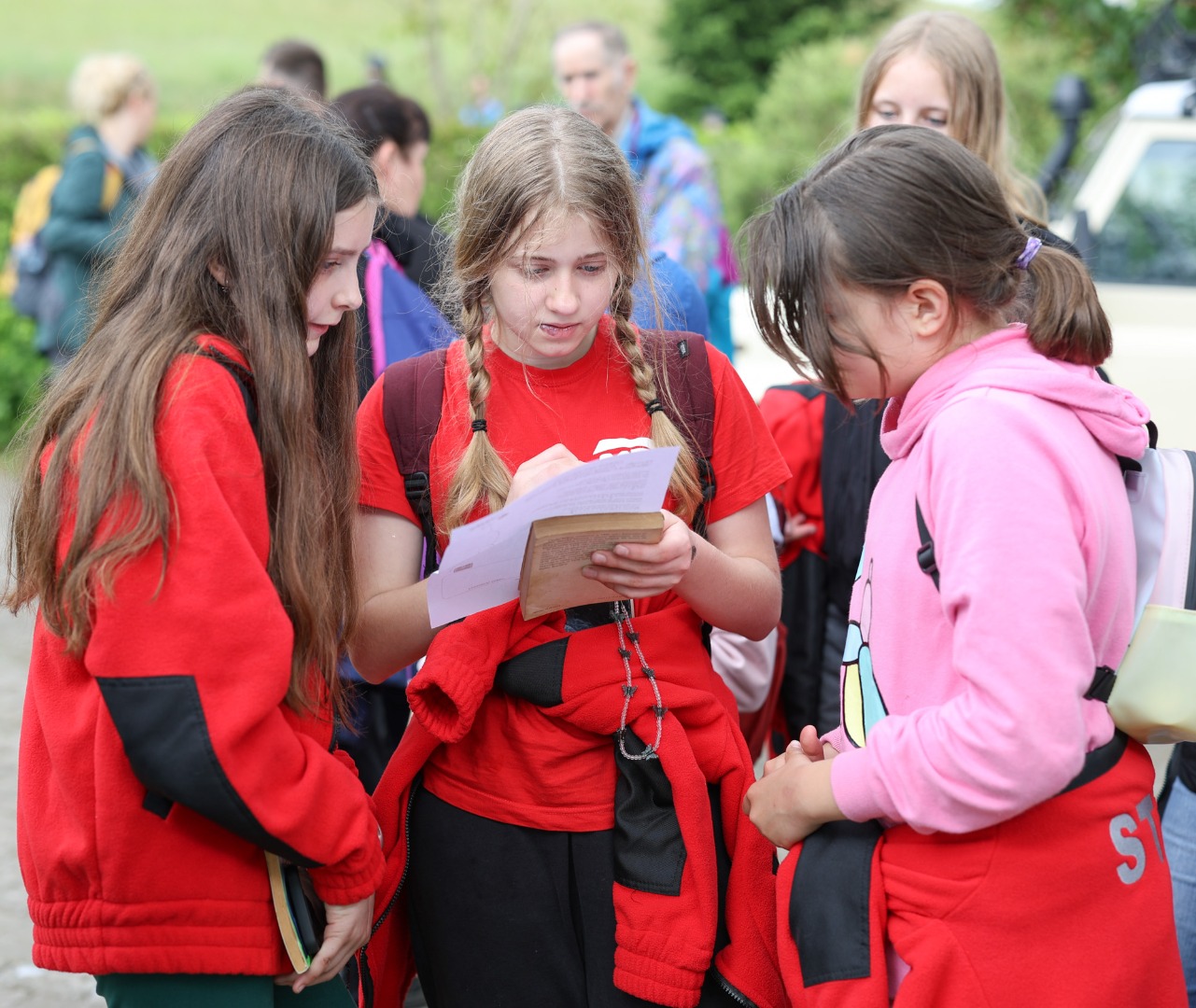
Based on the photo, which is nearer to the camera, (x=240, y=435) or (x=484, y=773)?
(x=240, y=435)

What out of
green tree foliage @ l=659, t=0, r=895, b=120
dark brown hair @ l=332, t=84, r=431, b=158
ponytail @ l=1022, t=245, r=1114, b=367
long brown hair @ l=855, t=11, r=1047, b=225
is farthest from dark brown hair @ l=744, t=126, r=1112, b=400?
green tree foliage @ l=659, t=0, r=895, b=120

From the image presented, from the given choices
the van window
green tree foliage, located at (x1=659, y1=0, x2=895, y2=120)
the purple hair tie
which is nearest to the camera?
the purple hair tie

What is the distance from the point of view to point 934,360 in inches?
67.2

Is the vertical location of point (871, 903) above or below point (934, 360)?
below

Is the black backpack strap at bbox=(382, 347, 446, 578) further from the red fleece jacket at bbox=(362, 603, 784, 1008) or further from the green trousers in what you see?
the green trousers

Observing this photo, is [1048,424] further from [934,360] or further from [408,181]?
[408,181]

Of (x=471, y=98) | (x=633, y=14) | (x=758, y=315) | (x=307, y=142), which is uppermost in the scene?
(x=307, y=142)

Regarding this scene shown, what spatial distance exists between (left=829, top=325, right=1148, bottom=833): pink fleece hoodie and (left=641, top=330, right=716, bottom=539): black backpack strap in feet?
1.41

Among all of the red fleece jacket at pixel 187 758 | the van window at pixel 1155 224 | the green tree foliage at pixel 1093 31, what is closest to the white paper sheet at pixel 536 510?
the red fleece jacket at pixel 187 758

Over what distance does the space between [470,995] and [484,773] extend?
1.19 feet

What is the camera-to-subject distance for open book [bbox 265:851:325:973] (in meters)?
1.71

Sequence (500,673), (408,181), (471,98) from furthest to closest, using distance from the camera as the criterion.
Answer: (471,98) → (408,181) → (500,673)

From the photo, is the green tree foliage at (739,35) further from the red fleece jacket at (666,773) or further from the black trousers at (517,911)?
the black trousers at (517,911)

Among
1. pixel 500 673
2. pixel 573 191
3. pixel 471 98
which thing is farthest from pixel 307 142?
pixel 471 98
